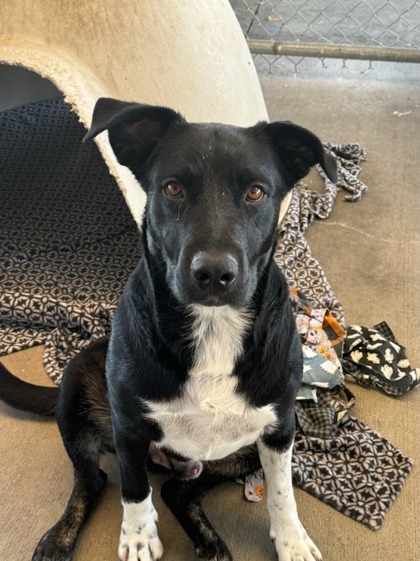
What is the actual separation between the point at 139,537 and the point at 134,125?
112cm

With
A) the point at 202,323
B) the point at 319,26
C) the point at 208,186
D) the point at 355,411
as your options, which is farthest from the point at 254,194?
the point at 319,26

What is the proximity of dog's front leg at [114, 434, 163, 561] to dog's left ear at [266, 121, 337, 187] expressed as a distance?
2.67 ft

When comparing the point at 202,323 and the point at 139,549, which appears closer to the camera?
the point at 202,323

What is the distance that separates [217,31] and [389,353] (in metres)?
1.55

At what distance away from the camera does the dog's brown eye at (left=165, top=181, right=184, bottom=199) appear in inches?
62.5

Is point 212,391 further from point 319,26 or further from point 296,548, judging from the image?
point 319,26

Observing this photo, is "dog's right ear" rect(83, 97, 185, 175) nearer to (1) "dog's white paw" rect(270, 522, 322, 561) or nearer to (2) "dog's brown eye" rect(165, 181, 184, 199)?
(2) "dog's brown eye" rect(165, 181, 184, 199)

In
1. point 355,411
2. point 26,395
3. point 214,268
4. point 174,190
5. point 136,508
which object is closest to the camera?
point 214,268

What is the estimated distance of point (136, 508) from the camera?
1.85 m

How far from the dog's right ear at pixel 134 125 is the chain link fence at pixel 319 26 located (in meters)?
3.18

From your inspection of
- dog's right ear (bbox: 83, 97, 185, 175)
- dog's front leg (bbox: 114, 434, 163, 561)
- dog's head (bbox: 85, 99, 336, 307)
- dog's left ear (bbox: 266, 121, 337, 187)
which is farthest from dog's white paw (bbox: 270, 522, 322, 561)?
dog's right ear (bbox: 83, 97, 185, 175)

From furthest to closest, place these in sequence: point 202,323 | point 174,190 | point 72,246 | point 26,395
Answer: point 72,246
point 26,395
point 202,323
point 174,190

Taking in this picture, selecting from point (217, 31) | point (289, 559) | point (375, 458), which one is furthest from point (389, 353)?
point (217, 31)

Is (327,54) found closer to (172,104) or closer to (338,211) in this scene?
(338,211)
